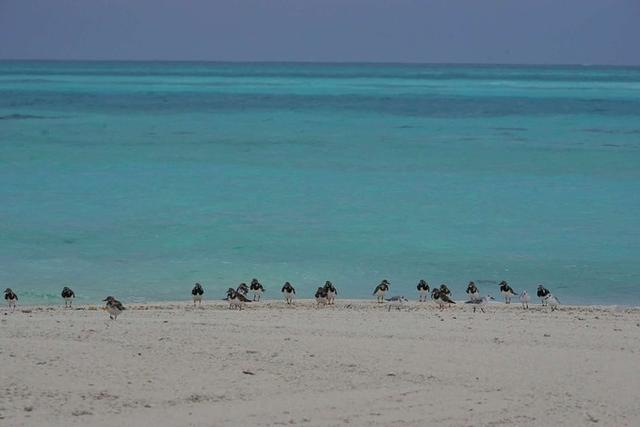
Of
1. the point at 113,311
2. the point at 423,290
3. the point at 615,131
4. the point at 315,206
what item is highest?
the point at 615,131

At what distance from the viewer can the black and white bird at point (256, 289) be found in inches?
664

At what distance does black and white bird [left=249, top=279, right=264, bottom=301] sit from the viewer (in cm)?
1686

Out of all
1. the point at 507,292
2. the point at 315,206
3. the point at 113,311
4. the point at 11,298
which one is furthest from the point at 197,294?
the point at 315,206

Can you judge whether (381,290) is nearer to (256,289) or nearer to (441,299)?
(441,299)

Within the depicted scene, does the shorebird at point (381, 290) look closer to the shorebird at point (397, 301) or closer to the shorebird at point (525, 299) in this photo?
the shorebird at point (397, 301)

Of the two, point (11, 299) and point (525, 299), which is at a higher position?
point (525, 299)

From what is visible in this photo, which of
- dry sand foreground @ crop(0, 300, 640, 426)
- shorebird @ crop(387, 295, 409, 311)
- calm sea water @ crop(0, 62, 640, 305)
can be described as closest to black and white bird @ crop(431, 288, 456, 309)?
shorebird @ crop(387, 295, 409, 311)

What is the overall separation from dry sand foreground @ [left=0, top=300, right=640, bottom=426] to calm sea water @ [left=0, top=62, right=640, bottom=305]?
5.11m

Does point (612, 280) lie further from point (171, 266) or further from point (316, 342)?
point (316, 342)

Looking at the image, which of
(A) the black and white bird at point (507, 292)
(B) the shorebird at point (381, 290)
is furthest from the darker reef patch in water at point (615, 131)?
(B) the shorebird at point (381, 290)

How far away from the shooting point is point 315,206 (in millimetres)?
28875

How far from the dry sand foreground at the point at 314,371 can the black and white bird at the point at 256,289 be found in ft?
9.00

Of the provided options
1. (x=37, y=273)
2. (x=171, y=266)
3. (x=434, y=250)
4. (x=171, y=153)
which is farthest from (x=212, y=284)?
(x=171, y=153)

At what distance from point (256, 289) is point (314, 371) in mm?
6127
